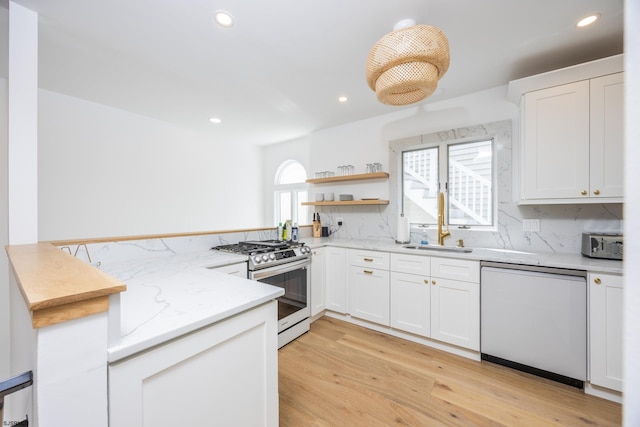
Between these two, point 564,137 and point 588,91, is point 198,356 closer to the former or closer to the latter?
point 564,137

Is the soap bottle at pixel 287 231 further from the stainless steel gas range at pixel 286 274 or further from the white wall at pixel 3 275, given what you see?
the white wall at pixel 3 275

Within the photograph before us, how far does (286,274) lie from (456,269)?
1538 millimetres

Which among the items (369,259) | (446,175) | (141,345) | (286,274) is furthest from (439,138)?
(141,345)

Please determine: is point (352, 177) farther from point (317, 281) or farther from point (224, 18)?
point (224, 18)

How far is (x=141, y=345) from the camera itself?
26.9 inches

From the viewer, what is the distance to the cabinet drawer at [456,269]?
2.08 meters

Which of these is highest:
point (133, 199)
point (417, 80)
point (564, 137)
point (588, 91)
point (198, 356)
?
point (588, 91)

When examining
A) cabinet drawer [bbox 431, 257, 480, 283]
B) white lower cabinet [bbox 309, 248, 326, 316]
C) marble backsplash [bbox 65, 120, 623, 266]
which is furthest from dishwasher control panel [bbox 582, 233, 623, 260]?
white lower cabinet [bbox 309, 248, 326, 316]

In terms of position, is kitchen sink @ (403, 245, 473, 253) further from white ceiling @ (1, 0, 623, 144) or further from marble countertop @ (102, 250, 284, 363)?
marble countertop @ (102, 250, 284, 363)

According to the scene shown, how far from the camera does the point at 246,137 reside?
14.7 ft

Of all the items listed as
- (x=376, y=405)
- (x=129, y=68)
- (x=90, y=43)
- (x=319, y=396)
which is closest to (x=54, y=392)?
(x=319, y=396)

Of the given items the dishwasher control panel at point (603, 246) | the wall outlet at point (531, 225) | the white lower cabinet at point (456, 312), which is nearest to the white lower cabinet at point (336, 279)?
the white lower cabinet at point (456, 312)

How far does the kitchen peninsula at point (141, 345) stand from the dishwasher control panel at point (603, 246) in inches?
94.4

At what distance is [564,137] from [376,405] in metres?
2.45
